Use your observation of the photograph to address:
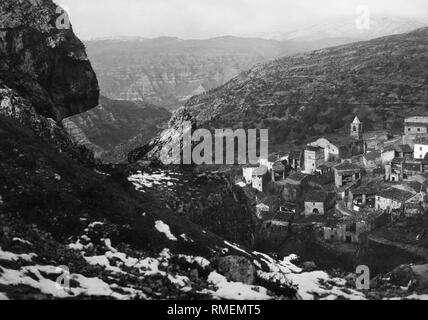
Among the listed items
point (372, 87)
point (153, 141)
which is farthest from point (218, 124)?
point (153, 141)

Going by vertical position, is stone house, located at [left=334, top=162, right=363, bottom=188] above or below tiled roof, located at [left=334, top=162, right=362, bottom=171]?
below

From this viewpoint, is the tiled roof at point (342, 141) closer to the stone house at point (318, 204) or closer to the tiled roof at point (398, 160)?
the tiled roof at point (398, 160)

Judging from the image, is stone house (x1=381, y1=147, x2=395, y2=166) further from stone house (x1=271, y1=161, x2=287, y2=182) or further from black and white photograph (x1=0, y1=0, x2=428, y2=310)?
stone house (x1=271, y1=161, x2=287, y2=182)

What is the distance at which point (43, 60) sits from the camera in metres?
33.2

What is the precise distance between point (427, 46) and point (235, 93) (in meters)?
59.4

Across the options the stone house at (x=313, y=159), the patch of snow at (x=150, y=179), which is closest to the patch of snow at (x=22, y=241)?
the patch of snow at (x=150, y=179)

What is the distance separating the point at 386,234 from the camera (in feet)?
191

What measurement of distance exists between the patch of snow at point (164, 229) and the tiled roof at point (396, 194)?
148 ft

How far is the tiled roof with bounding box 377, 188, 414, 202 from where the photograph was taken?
64125 millimetres

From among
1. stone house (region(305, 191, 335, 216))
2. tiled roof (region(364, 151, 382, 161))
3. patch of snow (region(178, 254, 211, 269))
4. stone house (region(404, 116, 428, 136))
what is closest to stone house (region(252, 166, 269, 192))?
tiled roof (region(364, 151, 382, 161))

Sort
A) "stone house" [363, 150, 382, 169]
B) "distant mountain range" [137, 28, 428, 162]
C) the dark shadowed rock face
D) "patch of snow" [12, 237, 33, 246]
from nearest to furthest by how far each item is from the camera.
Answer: "patch of snow" [12, 237, 33, 246]
the dark shadowed rock face
"stone house" [363, 150, 382, 169]
"distant mountain range" [137, 28, 428, 162]

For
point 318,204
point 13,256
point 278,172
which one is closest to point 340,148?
point 278,172

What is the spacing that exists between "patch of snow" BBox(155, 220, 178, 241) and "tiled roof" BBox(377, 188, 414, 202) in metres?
45.0

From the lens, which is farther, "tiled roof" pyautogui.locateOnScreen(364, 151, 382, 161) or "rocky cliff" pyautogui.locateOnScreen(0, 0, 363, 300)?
"tiled roof" pyautogui.locateOnScreen(364, 151, 382, 161)
